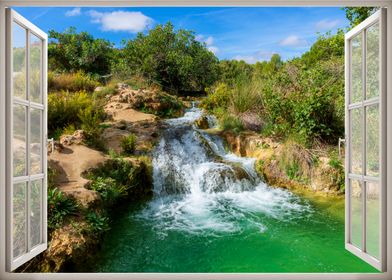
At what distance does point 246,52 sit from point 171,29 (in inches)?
95.2

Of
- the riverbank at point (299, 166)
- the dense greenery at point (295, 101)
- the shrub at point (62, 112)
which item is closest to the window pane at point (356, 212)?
the riverbank at point (299, 166)

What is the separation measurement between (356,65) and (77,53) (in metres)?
9.10

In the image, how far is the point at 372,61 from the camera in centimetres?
201

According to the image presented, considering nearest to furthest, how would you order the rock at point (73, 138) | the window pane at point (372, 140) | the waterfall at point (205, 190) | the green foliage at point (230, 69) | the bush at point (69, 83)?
1. the window pane at point (372, 140)
2. the waterfall at point (205, 190)
3. the rock at point (73, 138)
4. the bush at point (69, 83)
5. the green foliage at point (230, 69)

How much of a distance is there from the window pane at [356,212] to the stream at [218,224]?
1.45 meters

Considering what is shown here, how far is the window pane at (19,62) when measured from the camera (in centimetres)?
198

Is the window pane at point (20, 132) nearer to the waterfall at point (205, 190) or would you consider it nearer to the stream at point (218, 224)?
the stream at point (218, 224)

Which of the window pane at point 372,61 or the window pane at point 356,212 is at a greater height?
the window pane at point 372,61

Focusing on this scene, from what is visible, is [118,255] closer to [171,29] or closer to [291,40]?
[171,29]

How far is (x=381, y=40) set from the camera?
1873mm

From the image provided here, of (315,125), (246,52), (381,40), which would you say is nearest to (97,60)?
(246,52)

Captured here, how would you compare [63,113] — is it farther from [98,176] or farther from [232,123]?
[232,123]

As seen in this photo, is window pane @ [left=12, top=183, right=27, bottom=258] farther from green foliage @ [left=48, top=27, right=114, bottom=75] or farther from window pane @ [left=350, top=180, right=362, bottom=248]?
green foliage @ [left=48, top=27, right=114, bottom=75]

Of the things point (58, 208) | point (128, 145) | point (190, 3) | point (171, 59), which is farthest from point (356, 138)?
point (171, 59)
